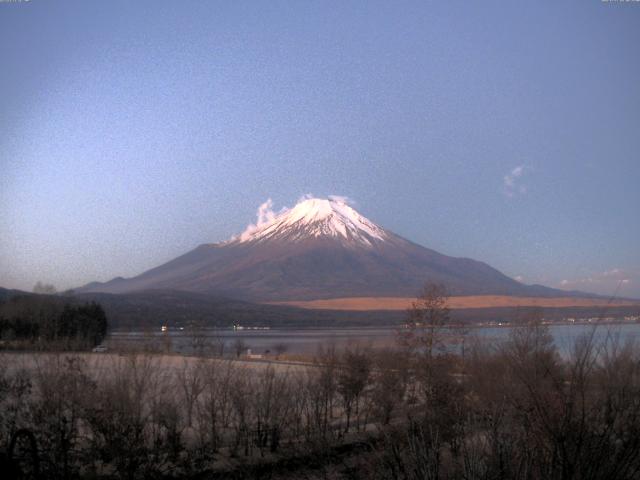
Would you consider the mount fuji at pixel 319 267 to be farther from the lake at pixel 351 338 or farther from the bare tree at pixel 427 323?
the bare tree at pixel 427 323

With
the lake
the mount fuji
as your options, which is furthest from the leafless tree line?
the mount fuji

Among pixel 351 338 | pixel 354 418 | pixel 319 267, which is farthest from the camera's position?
pixel 319 267

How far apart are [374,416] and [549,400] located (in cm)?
926

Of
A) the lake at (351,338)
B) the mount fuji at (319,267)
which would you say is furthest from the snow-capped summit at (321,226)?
the lake at (351,338)

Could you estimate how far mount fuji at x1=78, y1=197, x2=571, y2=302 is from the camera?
402ft

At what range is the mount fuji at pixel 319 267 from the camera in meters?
123

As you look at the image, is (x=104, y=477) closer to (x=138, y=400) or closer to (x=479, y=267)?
(x=138, y=400)

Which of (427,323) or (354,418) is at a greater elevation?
(427,323)

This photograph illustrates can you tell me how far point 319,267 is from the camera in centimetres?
13375

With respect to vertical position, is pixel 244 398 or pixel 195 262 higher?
pixel 195 262

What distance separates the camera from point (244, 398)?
11.2 meters

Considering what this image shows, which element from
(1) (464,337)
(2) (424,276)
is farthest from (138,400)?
(2) (424,276)

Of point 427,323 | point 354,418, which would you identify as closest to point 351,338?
point 427,323

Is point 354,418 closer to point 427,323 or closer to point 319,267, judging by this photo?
point 427,323
